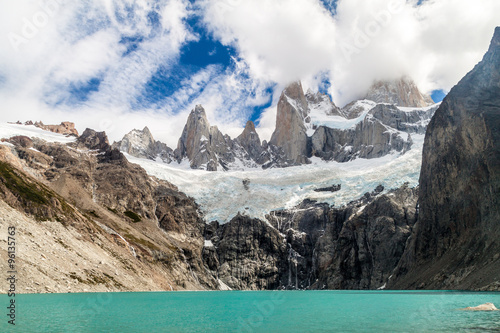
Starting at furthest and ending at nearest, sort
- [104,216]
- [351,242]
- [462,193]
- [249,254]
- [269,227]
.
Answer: [269,227]
[249,254]
[351,242]
[104,216]
[462,193]

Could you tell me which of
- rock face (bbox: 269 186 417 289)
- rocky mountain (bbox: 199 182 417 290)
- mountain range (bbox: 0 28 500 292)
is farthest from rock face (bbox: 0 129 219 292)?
rock face (bbox: 269 186 417 289)

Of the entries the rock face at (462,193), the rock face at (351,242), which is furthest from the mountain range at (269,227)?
the rock face at (351,242)

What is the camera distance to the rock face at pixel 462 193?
84.2 m

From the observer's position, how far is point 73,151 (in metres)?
179

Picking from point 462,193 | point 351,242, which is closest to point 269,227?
point 351,242

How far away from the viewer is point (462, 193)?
100438mm

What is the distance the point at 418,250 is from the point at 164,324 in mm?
96318

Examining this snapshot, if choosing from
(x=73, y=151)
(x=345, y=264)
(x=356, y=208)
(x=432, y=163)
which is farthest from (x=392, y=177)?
(x=73, y=151)

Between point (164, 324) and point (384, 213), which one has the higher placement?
point (384, 213)

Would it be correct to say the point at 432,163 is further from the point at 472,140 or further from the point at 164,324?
the point at 164,324

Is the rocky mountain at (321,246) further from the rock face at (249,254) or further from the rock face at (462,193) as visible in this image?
the rock face at (462,193)

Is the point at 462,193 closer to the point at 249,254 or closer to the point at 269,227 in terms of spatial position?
the point at 249,254

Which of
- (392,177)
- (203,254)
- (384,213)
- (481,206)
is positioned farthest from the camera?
(392,177)

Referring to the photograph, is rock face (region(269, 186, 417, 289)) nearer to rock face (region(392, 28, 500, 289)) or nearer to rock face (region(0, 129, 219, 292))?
rock face (region(392, 28, 500, 289))
